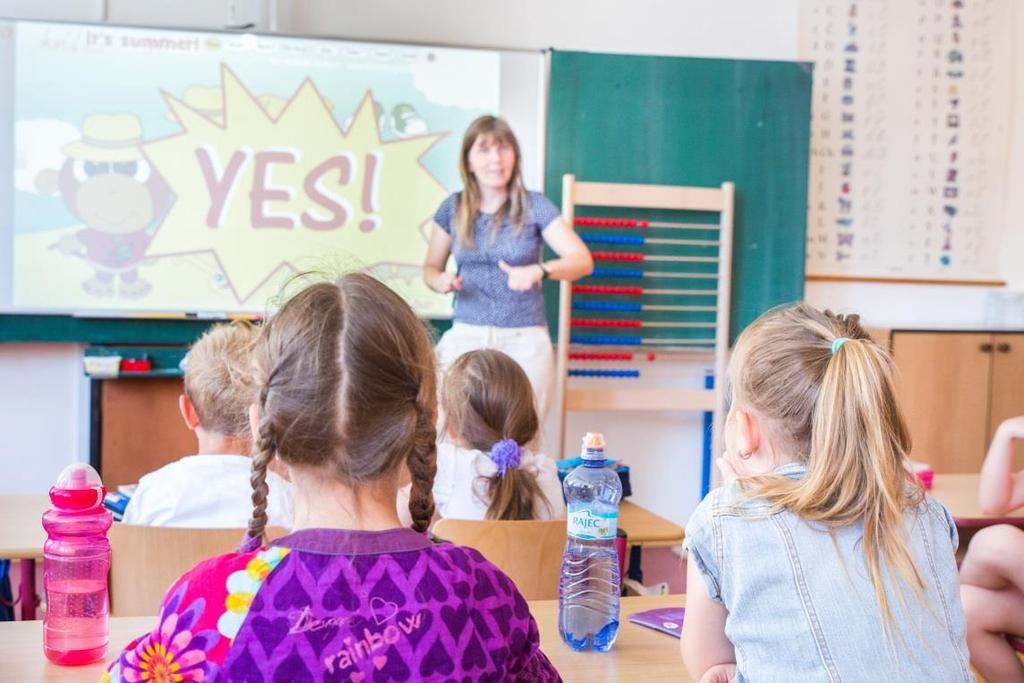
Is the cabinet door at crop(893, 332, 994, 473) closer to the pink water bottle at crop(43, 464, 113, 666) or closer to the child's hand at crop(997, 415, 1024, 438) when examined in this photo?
the child's hand at crop(997, 415, 1024, 438)

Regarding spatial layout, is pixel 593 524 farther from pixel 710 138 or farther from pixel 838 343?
pixel 710 138

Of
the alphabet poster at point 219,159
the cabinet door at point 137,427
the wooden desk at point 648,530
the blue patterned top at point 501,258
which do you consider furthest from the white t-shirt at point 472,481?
the cabinet door at point 137,427

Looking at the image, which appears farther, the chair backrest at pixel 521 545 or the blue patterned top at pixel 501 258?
the blue patterned top at pixel 501 258

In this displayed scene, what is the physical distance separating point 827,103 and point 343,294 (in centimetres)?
403

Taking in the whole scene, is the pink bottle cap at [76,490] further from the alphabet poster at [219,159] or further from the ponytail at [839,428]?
the alphabet poster at [219,159]

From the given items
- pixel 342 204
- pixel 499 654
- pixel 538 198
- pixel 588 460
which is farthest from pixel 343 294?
pixel 342 204

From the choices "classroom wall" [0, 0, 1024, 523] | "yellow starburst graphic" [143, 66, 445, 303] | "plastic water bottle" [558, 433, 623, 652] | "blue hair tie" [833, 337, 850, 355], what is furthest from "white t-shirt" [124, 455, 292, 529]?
"classroom wall" [0, 0, 1024, 523]

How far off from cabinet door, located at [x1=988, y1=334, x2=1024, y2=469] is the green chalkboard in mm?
983

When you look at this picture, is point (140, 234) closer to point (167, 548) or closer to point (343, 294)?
point (167, 548)

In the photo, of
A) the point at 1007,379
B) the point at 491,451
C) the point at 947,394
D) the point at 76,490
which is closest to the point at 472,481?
the point at 491,451

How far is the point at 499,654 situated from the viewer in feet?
3.57

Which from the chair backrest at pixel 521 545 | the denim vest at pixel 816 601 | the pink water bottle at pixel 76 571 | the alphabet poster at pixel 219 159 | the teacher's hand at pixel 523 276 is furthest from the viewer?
the alphabet poster at pixel 219 159

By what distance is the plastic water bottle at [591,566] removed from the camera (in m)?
1.46

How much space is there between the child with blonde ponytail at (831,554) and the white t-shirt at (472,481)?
0.73 metres
